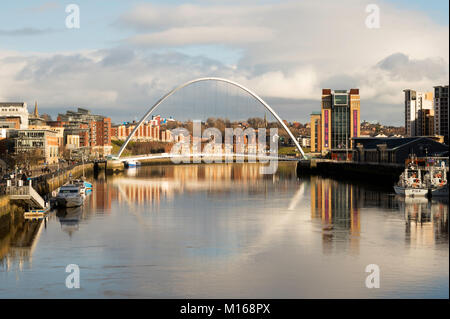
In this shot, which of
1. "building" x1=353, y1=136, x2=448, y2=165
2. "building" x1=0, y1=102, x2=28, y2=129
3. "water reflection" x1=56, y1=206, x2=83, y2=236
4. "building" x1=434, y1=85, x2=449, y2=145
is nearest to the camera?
"water reflection" x1=56, y1=206, x2=83, y2=236

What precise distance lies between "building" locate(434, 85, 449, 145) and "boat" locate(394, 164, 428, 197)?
3496 inches

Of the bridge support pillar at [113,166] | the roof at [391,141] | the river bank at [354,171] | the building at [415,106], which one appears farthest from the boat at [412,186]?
the building at [415,106]

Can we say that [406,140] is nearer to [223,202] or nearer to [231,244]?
[223,202]

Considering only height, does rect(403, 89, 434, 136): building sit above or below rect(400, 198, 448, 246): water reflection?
above

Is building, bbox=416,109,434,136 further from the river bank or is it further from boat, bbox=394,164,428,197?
boat, bbox=394,164,428,197

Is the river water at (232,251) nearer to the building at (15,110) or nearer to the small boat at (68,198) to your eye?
the small boat at (68,198)

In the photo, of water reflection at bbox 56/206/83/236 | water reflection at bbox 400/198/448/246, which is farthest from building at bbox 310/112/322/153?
water reflection at bbox 56/206/83/236

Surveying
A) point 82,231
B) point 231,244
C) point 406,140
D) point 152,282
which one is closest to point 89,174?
point 406,140

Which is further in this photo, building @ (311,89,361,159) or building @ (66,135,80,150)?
building @ (311,89,361,159)

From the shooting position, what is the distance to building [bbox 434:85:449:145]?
136 m

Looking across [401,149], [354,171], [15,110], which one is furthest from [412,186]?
[15,110]

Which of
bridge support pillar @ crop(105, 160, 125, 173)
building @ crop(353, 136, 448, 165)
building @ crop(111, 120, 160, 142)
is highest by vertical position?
building @ crop(111, 120, 160, 142)

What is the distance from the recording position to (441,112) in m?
136

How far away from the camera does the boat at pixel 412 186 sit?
47.1 meters
